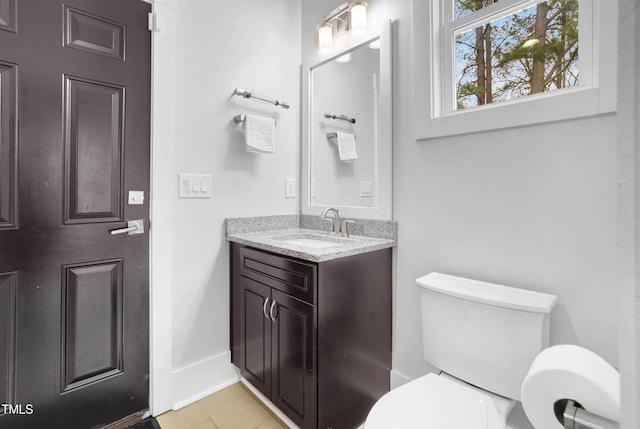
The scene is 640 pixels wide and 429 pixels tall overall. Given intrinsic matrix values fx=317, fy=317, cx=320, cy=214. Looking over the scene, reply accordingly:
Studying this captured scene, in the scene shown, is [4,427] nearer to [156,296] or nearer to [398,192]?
[156,296]

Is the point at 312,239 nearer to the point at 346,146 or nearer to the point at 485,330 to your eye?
the point at 346,146

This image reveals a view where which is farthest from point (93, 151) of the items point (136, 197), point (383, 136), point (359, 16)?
point (359, 16)

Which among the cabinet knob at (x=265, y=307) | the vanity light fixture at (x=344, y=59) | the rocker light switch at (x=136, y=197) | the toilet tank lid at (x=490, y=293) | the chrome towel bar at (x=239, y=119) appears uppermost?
the vanity light fixture at (x=344, y=59)

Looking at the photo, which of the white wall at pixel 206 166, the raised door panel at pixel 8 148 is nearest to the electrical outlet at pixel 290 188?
the white wall at pixel 206 166

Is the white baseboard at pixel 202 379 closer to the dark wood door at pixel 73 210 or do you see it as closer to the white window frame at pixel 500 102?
the dark wood door at pixel 73 210

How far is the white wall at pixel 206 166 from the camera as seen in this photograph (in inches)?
64.6

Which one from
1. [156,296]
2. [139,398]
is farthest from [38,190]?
[139,398]

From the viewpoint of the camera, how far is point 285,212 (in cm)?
216

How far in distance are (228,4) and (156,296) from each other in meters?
1.69

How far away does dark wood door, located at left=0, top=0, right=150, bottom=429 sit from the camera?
1.27 meters

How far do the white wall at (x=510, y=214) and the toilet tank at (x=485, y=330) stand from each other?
0.42 ft

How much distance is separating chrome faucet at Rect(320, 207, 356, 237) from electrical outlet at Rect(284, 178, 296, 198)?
0.32 metres

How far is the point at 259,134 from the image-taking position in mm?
1866

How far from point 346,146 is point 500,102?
2.86ft
